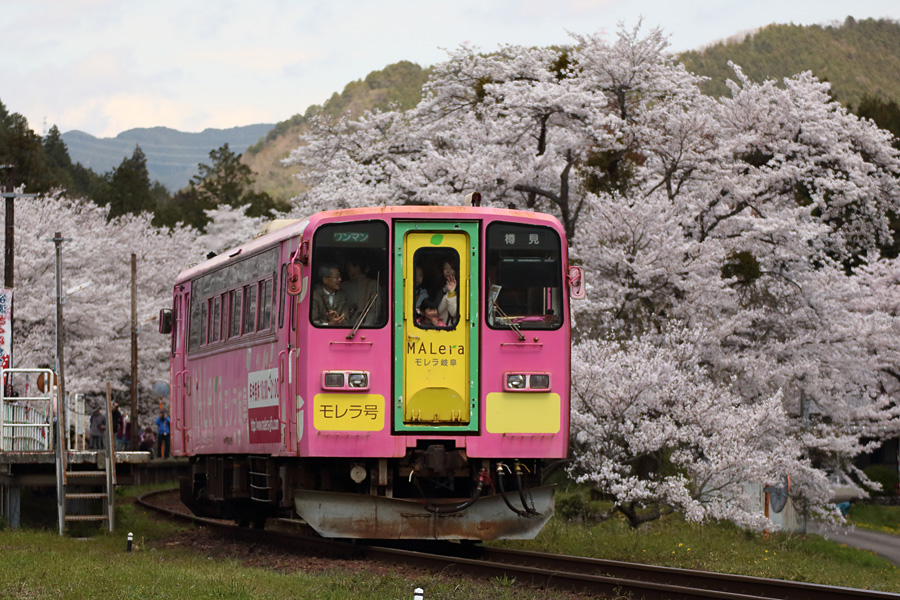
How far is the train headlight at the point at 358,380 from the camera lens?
1227 cm

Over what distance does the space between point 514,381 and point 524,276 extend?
1051mm

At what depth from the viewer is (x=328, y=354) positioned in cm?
1234

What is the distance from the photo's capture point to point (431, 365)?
489 inches

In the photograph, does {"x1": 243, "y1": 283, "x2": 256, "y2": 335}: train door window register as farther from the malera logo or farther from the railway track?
the malera logo

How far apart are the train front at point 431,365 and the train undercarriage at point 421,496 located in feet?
0.06

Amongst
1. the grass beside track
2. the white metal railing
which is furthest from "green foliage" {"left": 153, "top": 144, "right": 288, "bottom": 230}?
the grass beside track

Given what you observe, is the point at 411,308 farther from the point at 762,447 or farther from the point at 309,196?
the point at 309,196

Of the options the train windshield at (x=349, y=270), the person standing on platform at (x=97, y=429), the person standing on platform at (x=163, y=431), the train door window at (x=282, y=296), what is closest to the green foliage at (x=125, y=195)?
the person standing on platform at (x=163, y=431)

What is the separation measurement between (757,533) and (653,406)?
2557 mm

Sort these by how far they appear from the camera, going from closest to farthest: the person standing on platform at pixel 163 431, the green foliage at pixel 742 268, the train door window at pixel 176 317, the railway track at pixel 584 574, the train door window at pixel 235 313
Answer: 1. the railway track at pixel 584 574
2. the train door window at pixel 235 313
3. the train door window at pixel 176 317
4. the green foliage at pixel 742 268
5. the person standing on platform at pixel 163 431

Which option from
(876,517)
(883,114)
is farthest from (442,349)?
(883,114)

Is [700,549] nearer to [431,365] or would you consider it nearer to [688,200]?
[431,365]

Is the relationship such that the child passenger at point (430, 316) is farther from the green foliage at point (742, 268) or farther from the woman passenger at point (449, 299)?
the green foliage at point (742, 268)

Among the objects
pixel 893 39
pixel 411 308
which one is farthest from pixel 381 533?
pixel 893 39
